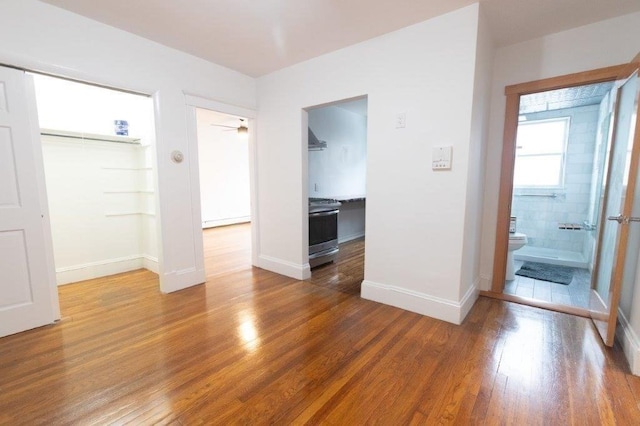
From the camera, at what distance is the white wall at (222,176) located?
6.98 meters

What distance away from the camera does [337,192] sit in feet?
17.7

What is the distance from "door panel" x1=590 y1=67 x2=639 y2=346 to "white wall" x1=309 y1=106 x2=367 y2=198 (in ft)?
9.78

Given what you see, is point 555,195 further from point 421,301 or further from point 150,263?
point 150,263

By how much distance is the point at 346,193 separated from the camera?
5.65 metres

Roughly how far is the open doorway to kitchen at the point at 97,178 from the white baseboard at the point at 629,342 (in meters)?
4.07

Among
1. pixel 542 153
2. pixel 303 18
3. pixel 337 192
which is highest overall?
pixel 303 18

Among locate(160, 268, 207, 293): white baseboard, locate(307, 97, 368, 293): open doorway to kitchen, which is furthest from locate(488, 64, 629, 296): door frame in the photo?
locate(160, 268, 207, 293): white baseboard

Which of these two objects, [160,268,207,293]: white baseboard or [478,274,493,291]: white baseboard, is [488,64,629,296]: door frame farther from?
[160,268,207,293]: white baseboard

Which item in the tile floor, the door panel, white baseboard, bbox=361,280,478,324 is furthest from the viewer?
the tile floor

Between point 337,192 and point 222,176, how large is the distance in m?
3.63

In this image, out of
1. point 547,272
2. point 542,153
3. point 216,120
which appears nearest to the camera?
point 547,272

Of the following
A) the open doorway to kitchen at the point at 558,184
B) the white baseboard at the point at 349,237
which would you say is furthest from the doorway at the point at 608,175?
the white baseboard at the point at 349,237

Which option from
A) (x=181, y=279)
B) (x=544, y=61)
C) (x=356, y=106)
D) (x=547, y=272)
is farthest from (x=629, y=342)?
(x=356, y=106)

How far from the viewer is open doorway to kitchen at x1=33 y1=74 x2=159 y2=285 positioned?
3158mm
